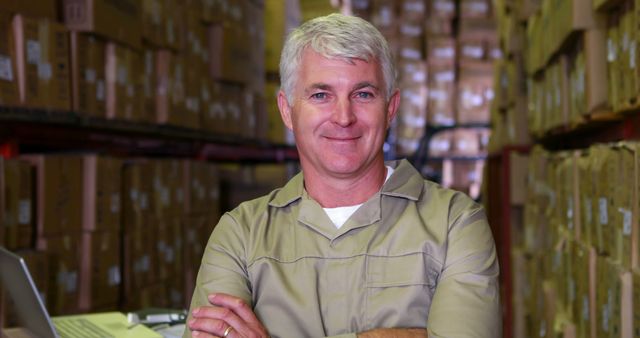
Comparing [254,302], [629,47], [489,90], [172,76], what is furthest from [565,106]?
[489,90]

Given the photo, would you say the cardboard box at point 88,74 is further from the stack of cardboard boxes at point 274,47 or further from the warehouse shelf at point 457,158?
the warehouse shelf at point 457,158

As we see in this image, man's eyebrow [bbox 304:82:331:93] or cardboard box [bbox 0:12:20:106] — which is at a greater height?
cardboard box [bbox 0:12:20:106]

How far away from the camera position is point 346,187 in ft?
6.68

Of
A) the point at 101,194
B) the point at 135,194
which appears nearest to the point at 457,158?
the point at 135,194

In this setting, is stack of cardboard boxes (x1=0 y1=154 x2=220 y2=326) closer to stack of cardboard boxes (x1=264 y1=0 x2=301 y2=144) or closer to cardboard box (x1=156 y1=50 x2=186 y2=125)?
cardboard box (x1=156 y1=50 x2=186 y2=125)

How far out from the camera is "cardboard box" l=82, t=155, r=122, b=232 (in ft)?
13.2

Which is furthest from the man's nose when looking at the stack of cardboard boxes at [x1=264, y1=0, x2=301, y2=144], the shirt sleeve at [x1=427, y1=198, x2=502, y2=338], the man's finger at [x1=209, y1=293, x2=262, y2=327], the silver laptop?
the stack of cardboard boxes at [x1=264, y1=0, x2=301, y2=144]

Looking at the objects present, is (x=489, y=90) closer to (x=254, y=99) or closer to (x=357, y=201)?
(x=254, y=99)

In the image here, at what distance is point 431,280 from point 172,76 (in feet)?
A: 12.0

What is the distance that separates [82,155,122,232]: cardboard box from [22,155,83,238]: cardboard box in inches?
2.3

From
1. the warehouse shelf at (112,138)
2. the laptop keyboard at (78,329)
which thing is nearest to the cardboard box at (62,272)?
the warehouse shelf at (112,138)

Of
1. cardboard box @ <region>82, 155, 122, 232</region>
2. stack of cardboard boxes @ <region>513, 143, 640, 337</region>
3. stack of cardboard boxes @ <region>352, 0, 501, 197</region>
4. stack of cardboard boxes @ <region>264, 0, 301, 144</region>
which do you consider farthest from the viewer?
stack of cardboard boxes @ <region>352, 0, 501, 197</region>

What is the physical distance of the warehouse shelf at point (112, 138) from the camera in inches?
143

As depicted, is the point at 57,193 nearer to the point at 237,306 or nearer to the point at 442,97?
the point at 237,306
